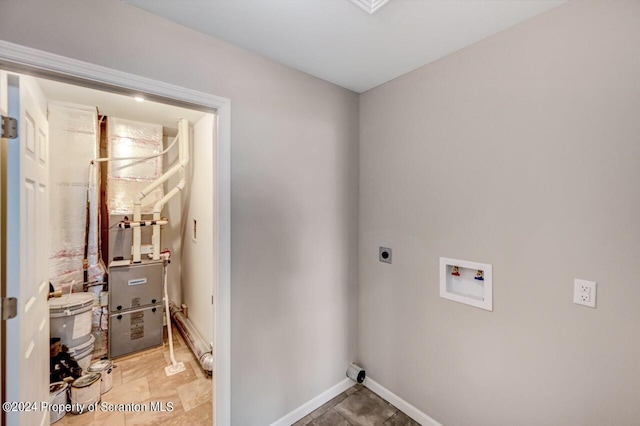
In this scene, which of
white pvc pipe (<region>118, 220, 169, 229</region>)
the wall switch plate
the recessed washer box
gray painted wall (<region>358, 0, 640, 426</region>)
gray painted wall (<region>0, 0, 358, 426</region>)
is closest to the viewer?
gray painted wall (<region>358, 0, 640, 426</region>)

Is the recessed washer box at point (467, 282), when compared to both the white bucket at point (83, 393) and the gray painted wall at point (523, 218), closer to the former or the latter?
the gray painted wall at point (523, 218)

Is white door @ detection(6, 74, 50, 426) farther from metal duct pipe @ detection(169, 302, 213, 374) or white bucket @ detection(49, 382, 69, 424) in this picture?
metal duct pipe @ detection(169, 302, 213, 374)

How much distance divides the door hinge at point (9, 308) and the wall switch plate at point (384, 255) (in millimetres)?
2025

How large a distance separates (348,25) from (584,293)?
1.70 m

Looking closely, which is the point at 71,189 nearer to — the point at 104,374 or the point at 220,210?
the point at 104,374

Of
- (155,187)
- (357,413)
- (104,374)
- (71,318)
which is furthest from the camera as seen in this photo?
(155,187)

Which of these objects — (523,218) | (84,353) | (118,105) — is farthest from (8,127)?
(523,218)

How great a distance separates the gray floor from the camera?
1.79 metres

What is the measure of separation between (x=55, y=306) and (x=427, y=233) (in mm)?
3166

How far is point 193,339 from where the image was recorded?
2756 millimetres

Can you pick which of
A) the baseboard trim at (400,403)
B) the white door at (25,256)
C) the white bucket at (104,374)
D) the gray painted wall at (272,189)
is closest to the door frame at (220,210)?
the gray painted wall at (272,189)

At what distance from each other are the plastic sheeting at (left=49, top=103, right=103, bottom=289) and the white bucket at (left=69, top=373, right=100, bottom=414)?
1068 mm

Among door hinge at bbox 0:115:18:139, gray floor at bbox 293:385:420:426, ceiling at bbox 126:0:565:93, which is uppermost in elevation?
ceiling at bbox 126:0:565:93

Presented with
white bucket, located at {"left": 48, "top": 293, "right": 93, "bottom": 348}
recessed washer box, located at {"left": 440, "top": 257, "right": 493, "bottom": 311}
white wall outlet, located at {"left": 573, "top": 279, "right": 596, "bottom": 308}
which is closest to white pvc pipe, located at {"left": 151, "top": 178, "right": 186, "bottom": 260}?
white bucket, located at {"left": 48, "top": 293, "right": 93, "bottom": 348}
